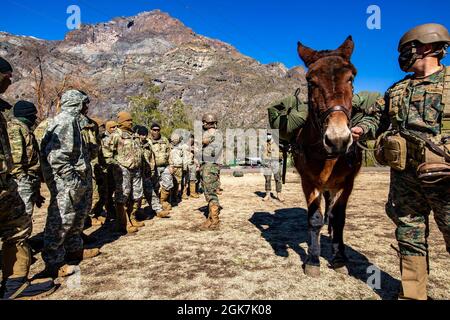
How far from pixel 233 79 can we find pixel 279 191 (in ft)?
522

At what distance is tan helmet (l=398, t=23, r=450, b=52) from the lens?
2582 mm

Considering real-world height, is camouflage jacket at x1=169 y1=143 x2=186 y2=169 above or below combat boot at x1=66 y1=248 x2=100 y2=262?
above

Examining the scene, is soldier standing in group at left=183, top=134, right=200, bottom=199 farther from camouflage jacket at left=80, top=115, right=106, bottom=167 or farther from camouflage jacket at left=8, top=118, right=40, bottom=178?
camouflage jacket at left=8, top=118, right=40, bottom=178

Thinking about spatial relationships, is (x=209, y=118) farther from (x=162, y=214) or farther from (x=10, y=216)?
(x=10, y=216)

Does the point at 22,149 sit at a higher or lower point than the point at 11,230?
higher

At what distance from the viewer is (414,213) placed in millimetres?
2783

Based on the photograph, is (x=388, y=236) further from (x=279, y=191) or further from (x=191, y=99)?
(x=191, y=99)

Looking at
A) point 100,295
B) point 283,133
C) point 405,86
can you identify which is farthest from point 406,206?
point 100,295

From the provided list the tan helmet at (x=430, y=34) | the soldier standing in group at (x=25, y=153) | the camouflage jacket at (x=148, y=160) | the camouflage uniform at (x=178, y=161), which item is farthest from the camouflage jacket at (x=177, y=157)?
the tan helmet at (x=430, y=34)

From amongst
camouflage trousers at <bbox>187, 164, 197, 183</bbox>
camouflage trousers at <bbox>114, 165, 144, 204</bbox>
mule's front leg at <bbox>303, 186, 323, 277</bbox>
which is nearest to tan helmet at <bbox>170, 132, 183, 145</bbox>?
camouflage trousers at <bbox>187, 164, 197, 183</bbox>

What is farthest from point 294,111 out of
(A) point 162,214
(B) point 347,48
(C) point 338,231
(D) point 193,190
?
(D) point 193,190

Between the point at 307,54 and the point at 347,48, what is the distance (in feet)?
1.48

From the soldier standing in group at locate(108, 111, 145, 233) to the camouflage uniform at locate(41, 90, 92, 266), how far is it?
6.16ft
